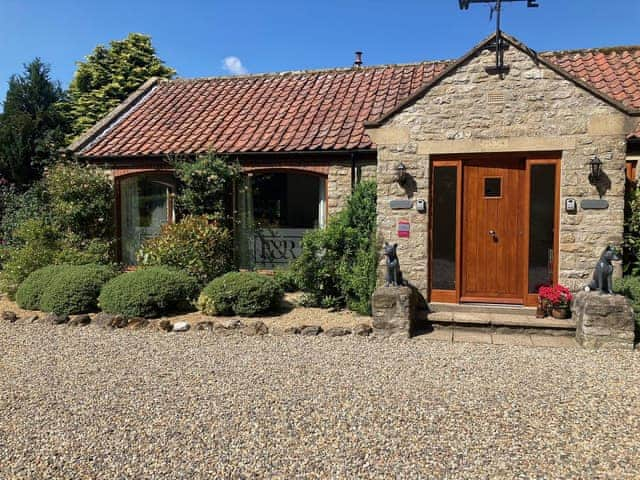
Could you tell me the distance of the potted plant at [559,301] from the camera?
670 centimetres

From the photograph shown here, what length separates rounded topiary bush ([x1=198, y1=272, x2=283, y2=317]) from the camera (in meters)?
7.70

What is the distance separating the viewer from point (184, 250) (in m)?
9.10

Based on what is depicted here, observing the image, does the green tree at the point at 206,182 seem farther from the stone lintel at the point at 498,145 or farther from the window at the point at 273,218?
the stone lintel at the point at 498,145

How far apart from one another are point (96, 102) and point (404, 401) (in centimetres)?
1889

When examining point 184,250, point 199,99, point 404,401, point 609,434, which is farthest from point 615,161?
point 199,99

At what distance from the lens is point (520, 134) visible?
6.83m

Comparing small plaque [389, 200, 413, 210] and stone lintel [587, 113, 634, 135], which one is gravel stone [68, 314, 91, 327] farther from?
stone lintel [587, 113, 634, 135]

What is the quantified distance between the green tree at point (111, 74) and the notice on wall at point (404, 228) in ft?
52.1

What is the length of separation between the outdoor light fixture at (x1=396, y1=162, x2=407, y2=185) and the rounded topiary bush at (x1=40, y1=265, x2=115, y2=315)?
17.0 ft

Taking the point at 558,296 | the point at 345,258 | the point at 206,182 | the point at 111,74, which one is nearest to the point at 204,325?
the point at 345,258

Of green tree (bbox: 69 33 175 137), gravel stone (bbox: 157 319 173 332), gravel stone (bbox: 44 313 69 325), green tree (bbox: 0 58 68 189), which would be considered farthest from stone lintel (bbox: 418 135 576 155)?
green tree (bbox: 69 33 175 137)

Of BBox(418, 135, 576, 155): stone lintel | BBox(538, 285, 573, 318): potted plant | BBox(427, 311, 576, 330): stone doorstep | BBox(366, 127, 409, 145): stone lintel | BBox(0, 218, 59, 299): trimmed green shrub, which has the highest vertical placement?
BBox(366, 127, 409, 145): stone lintel

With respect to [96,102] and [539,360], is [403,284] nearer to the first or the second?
[539,360]

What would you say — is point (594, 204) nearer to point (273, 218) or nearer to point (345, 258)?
point (345, 258)
